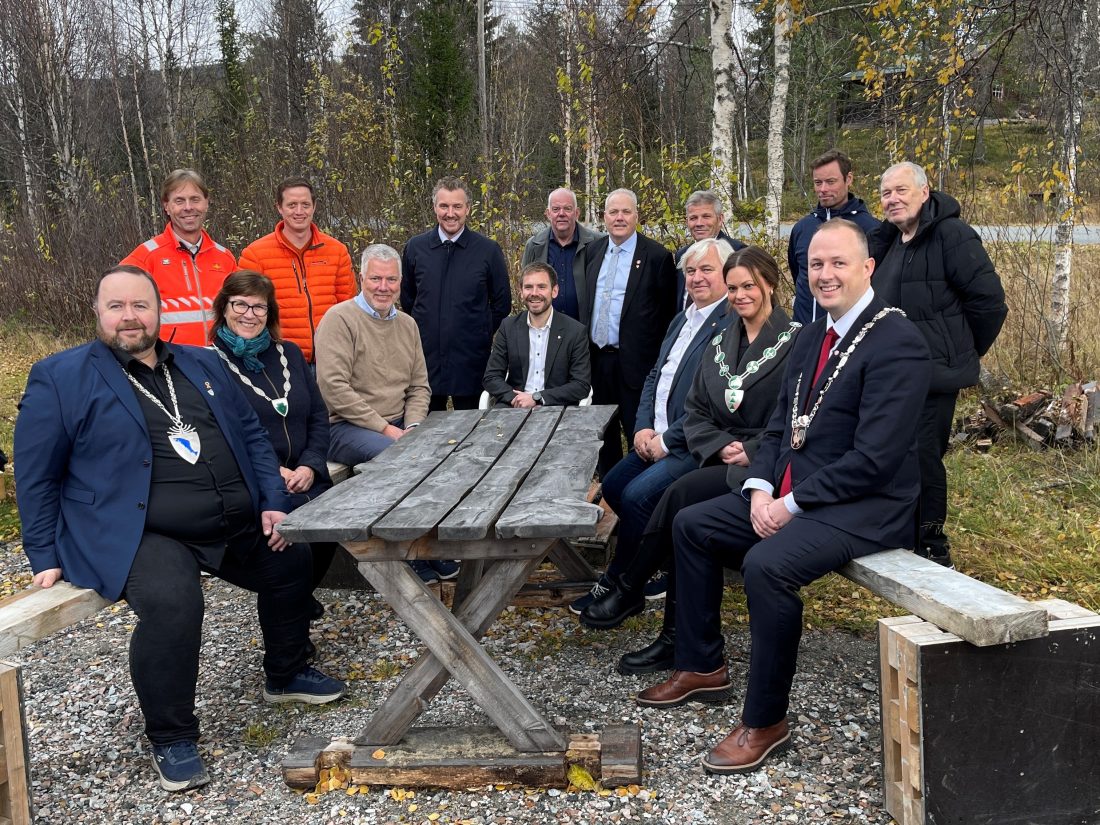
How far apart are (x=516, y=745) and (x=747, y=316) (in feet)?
6.25

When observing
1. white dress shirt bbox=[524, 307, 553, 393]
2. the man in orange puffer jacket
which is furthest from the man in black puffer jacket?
the man in orange puffer jacket

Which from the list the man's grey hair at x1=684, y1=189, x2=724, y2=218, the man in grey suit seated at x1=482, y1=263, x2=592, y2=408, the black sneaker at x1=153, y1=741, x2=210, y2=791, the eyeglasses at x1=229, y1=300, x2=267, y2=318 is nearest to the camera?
the black sneaker at x1=153, y1=741, x2=210, y2=791

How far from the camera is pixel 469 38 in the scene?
24453 millimetres

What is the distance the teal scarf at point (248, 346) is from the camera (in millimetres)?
4148

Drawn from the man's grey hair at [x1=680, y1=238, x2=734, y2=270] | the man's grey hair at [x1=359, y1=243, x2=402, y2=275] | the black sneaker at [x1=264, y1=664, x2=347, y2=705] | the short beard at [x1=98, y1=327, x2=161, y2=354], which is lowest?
the black sneaker at [x1=264, y1=664, x2=347, y2=705]

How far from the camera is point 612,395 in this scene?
18.2ft

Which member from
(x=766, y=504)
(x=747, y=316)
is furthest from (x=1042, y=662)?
(x=747, y=316)

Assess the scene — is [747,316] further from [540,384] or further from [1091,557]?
[1091,557]

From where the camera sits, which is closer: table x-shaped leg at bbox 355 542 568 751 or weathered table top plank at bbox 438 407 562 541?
weathered table top plank at bbox 438 407 562 541

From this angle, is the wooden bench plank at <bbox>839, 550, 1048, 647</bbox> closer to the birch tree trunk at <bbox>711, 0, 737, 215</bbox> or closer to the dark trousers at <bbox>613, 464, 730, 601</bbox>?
the dark trousers at <bbox>613, 464, 730, 601</bbox>

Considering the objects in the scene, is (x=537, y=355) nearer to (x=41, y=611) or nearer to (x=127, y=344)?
(x=127, y=344)

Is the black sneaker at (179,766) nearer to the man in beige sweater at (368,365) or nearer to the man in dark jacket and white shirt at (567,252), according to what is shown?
the man in beige sweater at (368,365)

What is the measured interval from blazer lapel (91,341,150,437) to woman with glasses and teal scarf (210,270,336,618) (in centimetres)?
77

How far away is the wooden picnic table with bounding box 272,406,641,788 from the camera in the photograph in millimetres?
2910
